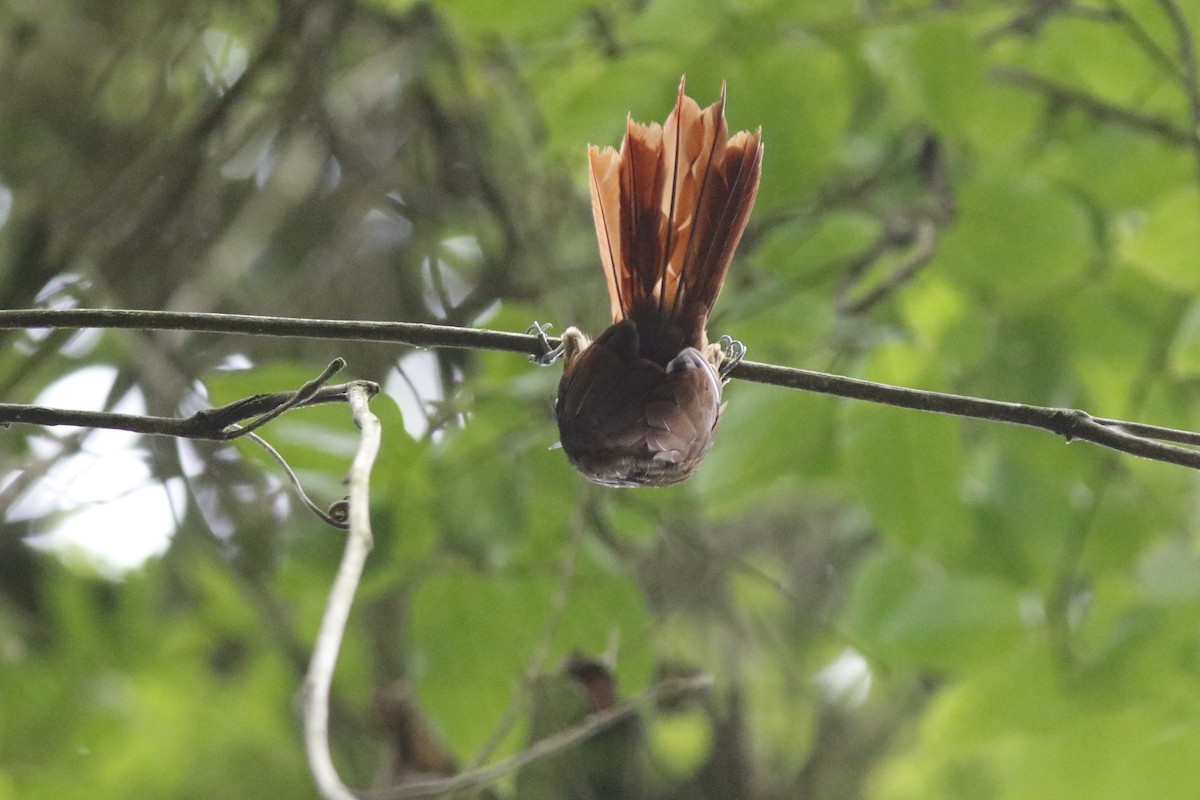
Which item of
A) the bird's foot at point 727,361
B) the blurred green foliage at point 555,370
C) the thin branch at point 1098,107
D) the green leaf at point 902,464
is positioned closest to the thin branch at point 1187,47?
the blurred green foliage at point 555,370

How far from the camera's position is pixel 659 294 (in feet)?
2.85

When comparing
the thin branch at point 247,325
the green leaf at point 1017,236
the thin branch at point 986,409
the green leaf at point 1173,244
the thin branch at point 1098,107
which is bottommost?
the thin branch at point 986,409

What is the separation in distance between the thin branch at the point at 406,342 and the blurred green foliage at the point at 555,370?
41 centimetres

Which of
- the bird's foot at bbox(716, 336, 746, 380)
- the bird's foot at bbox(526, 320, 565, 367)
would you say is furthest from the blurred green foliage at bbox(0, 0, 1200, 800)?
the bird's foot at bbox(526, 320, 565, 367)

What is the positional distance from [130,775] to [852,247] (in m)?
1.44

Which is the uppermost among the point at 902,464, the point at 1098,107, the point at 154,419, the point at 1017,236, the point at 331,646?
the point at 1098,107

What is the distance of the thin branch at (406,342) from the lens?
0.63 metres

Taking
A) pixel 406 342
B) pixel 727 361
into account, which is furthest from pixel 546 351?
pixel 727 361

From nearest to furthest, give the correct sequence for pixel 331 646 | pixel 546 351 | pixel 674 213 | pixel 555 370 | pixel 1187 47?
pixel 331 646 < pixel 546 351 < pixel 674 213 < pixel 1187 47 < pixel 555 370

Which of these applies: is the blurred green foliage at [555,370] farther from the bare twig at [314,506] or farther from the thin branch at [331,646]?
the thin branch at [331,646]

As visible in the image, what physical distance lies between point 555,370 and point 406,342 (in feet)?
2.52

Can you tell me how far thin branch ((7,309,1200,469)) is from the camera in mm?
629

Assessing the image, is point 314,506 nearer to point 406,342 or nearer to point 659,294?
point 406,342

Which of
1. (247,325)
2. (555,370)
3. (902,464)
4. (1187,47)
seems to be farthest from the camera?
(555,370)
